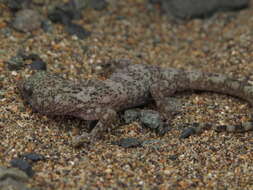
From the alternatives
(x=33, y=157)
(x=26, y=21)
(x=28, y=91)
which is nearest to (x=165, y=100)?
(x=28, y=91)

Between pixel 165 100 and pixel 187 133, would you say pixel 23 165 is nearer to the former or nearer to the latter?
pixel 187 133

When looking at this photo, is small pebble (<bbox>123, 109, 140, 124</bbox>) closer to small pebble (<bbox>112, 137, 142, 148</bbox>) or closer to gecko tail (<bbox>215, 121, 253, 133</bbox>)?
small pebble (<bbox>112, 137, 142, 148</bbox>)

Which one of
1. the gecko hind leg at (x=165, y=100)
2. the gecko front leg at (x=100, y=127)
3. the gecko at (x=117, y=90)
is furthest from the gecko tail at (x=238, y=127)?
the gecko front leg at (x=100, y=127)

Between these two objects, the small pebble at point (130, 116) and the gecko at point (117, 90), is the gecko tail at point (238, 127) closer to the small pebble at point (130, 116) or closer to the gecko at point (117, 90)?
the gecko at point (117, 90)

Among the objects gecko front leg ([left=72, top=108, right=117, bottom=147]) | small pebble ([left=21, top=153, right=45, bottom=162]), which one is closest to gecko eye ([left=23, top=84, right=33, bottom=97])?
gecko front leg ([left=72, top=108, right=117, bottom=147])

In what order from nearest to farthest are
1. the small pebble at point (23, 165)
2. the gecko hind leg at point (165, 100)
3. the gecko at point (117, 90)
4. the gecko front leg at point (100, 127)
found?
the small pebble at point (23, 165)
the gecko front leg at point (100, 127)
the gecko at point (117, 90)
the gecko hind leg at point (165, 100)

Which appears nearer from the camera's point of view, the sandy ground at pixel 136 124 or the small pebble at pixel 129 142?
the sandy ground at pixel 136 124

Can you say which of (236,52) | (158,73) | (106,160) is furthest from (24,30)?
(236,52)
